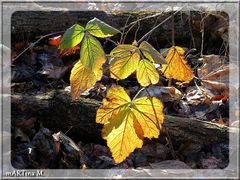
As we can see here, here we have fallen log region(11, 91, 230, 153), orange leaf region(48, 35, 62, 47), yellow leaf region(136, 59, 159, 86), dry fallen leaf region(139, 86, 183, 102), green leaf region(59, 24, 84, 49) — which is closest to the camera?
green leaf region(59, 24, 84, 49)

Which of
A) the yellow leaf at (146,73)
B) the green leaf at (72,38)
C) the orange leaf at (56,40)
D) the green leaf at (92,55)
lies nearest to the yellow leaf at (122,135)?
the yellow leaf at (146,73)

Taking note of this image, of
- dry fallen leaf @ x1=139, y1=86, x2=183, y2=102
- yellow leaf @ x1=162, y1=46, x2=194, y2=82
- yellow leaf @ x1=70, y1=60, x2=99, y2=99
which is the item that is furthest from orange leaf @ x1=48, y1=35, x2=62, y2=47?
yellow leaf @ x1=70, y1=60, x2=99, y2=99

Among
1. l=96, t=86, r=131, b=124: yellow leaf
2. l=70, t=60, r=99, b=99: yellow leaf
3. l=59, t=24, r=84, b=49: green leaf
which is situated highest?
l=59, t=24, r=84, b=49: green leaf

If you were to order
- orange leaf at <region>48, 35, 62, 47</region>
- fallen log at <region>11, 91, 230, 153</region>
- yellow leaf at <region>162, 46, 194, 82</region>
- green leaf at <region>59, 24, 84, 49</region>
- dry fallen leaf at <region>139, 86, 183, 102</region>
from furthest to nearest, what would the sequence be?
orange leaf at <region>48, 35, 62, 47</region> < dry fallen leaf at <region>139, 86, 183, 102</region> < fallen log at <region>11, 91, 230, 153</region> < yellow leaf at <region>162, 46, 194, 82</region> < green leaf at <region>59, 24, 84, 49</region>

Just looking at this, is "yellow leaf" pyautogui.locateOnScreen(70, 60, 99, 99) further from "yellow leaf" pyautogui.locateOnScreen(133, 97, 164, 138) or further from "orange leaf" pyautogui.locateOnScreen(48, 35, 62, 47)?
"orange leaf" pyautogui.locateOnScreen(48, 35, 62, 47)

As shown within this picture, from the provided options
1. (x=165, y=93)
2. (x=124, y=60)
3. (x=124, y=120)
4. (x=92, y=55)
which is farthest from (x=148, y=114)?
(x=165, y=93)

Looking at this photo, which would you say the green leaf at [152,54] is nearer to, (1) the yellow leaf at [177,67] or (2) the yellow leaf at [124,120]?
(2) the yellow leaf at [124,120]
